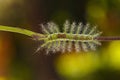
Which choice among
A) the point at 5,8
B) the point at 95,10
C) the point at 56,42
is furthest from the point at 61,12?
the point at 56,42

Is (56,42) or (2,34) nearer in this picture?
(56,42)

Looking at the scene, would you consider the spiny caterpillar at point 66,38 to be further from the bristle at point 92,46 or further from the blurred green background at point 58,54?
the blurred green background at point 58,54

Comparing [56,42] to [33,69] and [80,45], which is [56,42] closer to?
[80,45]

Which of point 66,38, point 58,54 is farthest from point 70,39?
point 58,54

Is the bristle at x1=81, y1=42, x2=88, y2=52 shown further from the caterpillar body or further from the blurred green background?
the blurred green background

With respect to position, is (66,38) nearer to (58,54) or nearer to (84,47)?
(84,47)

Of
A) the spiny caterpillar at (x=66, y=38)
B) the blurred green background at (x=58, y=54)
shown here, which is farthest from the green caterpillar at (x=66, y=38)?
the blurred green background at (x=58, y=54)

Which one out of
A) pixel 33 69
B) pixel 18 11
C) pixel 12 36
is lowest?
pixel 33 69

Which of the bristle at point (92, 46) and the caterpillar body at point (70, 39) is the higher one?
the caterpillar body at point (70, 39)
